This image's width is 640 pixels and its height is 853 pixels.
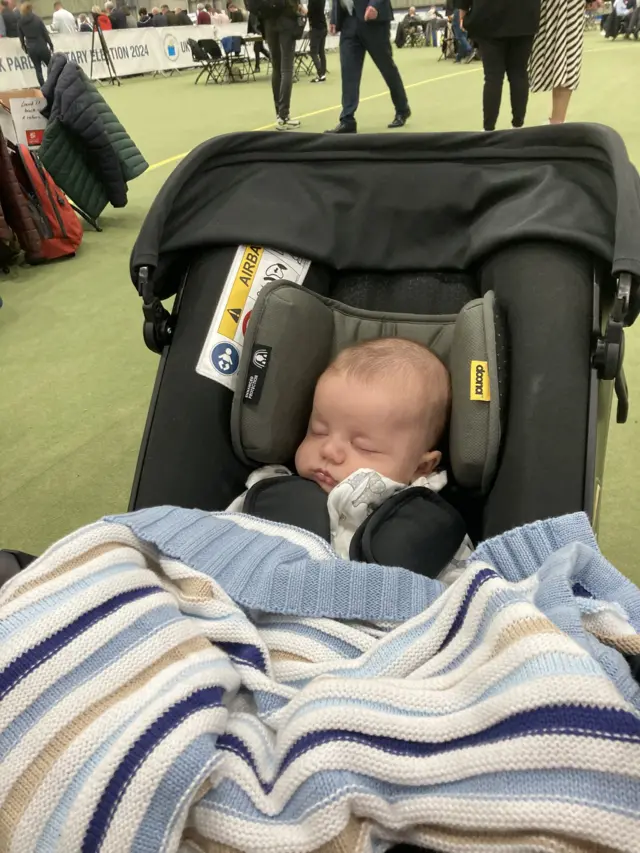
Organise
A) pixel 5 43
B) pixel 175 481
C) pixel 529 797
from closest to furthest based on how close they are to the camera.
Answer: pixel 529 797, pixel 175 481, pixel 5 43

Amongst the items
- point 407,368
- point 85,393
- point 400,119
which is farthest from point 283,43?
point 407,368

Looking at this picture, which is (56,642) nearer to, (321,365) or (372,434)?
(372,434)

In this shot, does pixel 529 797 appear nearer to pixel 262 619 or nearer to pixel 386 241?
pixel 262 619

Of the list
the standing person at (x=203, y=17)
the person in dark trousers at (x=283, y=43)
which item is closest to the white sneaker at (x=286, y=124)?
the person in dark trousers at (x=283, y=43)

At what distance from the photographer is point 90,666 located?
682 mm

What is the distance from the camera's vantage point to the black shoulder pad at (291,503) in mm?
1041

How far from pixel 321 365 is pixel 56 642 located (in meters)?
0.73

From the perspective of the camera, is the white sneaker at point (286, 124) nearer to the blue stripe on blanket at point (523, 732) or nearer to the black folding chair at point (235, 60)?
the black folding chair at point (235, 60)

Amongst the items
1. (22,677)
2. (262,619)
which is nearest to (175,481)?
(262,619)

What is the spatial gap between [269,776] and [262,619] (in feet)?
0.71

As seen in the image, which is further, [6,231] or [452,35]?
[452,35]

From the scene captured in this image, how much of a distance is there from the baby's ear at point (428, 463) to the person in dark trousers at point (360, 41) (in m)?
3.85

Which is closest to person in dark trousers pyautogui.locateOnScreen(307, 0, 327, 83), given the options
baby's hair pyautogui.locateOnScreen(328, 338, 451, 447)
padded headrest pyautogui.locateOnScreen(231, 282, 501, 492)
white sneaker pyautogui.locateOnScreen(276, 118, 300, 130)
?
white sneaker pyautogui.locateOnScreen(276, 118, 300, 130)

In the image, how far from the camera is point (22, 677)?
2.16 ft
